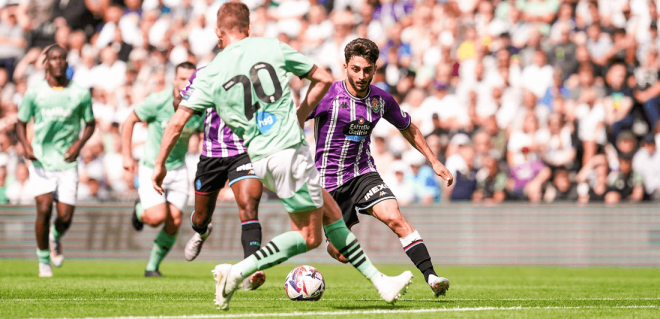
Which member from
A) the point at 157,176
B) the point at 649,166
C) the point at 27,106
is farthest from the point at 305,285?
the point at 649,166

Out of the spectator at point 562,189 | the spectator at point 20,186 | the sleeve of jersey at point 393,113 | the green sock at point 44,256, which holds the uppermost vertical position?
the sleeve of jersey at point 393,113

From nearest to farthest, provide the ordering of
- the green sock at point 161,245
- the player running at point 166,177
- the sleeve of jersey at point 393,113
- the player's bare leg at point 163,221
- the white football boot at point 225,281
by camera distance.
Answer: the white football boot at point 225,281
the sleeve of jersey at point 393,113
the player running at point 166,177
the player's bare leg at point 163,221
the green sock at point 161,245

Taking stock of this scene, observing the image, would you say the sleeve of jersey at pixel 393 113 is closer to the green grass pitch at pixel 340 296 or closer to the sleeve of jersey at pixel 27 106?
the green grass pitch at pixel 340 296

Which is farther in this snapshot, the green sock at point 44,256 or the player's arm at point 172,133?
the green sock at point 44,256

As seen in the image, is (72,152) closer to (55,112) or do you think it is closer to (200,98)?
(55,112)

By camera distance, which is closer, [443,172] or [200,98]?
[200,98]

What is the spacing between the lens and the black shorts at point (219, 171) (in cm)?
843

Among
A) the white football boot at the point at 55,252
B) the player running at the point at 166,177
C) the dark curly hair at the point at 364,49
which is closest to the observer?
the dark curly hair at the point at 364,49

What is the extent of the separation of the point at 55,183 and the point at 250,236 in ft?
14.1

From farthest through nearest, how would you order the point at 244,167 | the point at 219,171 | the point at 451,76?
1. the point at 451,76
2. the point at 219,171
3. the point at 244,167

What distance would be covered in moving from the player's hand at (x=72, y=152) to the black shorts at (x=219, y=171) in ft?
9.60

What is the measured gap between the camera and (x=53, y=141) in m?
11.4

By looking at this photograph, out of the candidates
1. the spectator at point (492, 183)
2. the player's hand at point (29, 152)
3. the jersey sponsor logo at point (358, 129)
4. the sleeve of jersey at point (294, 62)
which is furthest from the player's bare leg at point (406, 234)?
the spectator at point (492, 183)

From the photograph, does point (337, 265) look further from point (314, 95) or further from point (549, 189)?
point (314, 95)
